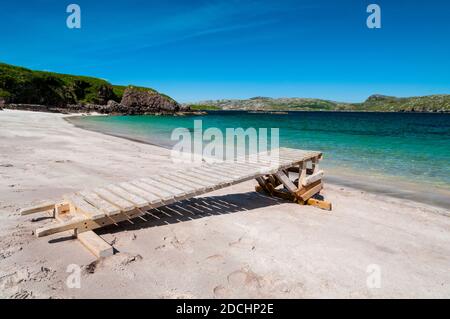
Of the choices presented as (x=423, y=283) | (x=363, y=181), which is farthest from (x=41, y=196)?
(x=363, y=181)

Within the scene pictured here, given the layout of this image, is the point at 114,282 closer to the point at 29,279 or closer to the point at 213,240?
the point at 29,279

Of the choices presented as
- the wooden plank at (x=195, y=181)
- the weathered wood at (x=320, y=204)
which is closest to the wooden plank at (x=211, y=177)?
the wooden plank at (x=195, y=181)

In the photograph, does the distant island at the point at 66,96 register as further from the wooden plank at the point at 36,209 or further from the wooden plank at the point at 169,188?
the wooden plank at the point at 169,188

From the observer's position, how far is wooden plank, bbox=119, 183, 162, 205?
566 cm

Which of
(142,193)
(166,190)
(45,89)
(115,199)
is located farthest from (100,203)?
(45,89)

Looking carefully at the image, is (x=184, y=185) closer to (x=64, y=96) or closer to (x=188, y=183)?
(x=188, y=183)

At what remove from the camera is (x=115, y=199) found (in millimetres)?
5734

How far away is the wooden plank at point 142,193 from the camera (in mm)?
5657

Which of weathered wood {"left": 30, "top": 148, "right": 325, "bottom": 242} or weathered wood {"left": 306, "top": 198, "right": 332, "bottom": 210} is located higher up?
weathered wood {"left": 30, "top": 148, "right": 325, "bottom": 242}

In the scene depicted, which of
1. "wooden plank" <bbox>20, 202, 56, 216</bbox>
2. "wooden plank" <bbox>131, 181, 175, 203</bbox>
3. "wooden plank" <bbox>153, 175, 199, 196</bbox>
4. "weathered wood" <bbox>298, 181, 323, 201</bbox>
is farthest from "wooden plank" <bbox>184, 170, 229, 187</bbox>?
"wooden plank" <bbox>20, 202, 56, 216</bbox>

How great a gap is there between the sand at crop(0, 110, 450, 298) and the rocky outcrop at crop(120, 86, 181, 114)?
89.9 meters

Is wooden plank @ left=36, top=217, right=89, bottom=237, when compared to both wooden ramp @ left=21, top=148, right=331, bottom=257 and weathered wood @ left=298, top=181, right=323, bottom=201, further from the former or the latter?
weathered wood @ left=298, top=181, right=323, bottom=201

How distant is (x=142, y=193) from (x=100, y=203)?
834mm
